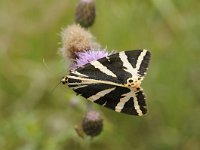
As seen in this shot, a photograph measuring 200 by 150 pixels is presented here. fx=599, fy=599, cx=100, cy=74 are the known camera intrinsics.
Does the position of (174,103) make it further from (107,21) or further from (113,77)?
(113,77)

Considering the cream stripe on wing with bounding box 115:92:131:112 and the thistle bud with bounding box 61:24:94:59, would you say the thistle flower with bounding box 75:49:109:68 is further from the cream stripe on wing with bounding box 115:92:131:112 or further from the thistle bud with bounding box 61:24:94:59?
the cream stripe on wing with bounding box 115:92:131:112

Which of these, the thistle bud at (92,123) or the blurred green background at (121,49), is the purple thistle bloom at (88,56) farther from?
the blurred green background at (121,49)

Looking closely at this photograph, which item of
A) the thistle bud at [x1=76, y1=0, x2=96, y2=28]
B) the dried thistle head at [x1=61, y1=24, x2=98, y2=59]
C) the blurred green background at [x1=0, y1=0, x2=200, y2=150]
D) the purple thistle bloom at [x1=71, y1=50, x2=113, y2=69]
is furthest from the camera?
the blurred green background at [x1=0, y1=0, x2=200, y2=150]

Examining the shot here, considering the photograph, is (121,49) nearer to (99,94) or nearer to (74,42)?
(74,42)

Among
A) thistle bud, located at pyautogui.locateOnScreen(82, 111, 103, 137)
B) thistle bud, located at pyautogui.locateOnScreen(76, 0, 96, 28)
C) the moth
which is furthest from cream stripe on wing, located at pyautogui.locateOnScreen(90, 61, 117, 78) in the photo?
thistle bud, located at pyautogui.locateOnScreen(76, 0, 96, 28)

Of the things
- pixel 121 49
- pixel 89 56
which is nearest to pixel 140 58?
pixel 89 56

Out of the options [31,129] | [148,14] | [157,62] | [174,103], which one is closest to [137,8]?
[148,14]
